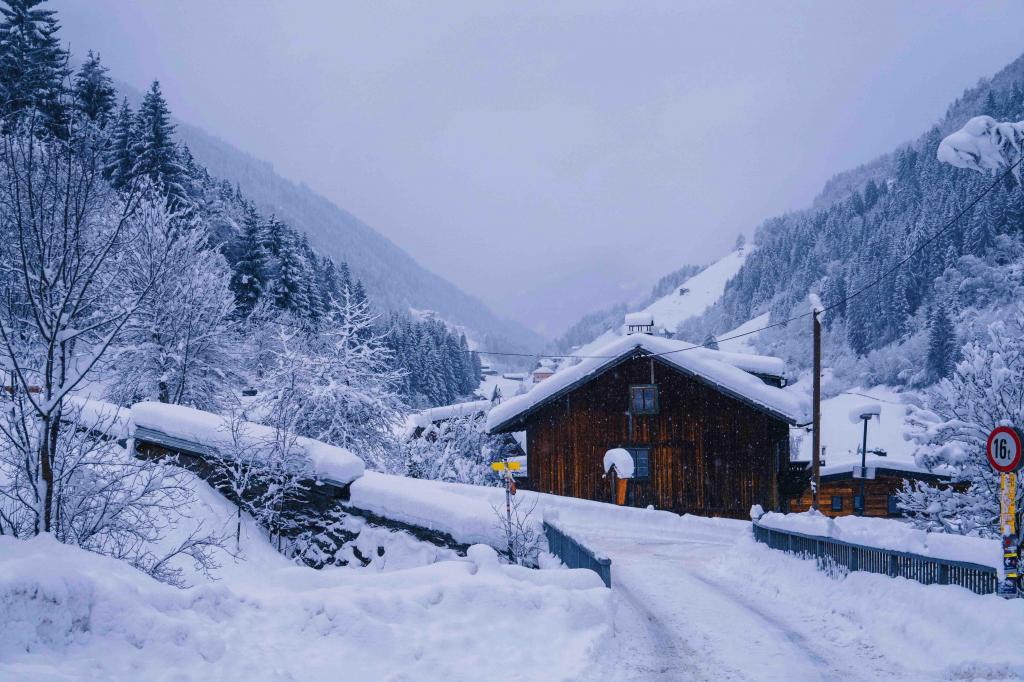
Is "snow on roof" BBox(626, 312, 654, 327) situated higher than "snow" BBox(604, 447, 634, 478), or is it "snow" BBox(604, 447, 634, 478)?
"snow on roof" BBox(626, 312, 654, 327)

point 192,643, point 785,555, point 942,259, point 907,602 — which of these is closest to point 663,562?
point 785,555

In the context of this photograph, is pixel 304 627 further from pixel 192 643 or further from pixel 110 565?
pixel 110 565

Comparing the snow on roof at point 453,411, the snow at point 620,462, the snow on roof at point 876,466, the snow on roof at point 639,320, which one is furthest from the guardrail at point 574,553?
the snow on roof at point 876,466

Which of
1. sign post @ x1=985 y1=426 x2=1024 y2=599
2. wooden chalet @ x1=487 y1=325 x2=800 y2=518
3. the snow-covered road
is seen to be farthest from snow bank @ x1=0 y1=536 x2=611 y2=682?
wooden chalet @ x1=487 y1=325 x2=800 y2=518

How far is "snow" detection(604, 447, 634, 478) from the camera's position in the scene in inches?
1165

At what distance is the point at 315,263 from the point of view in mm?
83938

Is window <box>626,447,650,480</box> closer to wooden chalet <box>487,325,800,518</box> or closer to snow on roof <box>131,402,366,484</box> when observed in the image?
wooden chalet <box>487,325,800,518</box>

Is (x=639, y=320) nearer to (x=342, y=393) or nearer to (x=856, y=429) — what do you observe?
(x=342, y=393)

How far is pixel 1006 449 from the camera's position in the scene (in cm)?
945

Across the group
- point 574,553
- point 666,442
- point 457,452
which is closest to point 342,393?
point 457,452

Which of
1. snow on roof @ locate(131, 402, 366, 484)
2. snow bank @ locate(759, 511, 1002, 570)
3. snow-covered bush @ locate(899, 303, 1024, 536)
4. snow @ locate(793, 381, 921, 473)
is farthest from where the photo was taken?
snow @ locate(793, 381, 921, 473)

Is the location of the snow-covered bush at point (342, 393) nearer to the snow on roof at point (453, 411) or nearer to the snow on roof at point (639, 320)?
the snow on roof at point (639, 320)

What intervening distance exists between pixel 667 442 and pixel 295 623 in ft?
81.9

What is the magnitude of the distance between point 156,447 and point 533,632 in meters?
10.7
